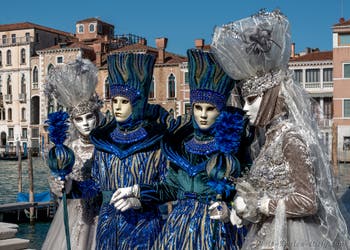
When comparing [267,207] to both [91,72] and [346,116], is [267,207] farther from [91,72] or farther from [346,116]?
[346,116]

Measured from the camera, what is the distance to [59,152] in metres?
3.45

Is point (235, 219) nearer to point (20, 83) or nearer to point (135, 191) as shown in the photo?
point (135, 191)

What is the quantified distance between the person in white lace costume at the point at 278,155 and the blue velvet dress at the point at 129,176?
2.46 feet

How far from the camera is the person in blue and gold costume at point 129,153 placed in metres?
3.19

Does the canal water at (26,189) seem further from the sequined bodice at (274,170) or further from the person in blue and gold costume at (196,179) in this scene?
the sequined bodice at (274,170)

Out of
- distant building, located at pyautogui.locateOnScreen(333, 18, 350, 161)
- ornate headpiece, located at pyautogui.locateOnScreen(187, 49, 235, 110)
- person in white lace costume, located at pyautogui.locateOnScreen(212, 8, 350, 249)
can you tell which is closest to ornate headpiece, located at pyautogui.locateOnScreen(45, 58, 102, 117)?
ornate headpiece, located at pyautogui.locateOnScreen(187, 49, 235, 110)

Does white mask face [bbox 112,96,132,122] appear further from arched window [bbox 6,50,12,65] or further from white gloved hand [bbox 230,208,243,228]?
arched window [bbox 6,50,12,65]

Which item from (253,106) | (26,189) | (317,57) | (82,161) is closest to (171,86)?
(317,57)

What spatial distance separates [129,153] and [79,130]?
78cm

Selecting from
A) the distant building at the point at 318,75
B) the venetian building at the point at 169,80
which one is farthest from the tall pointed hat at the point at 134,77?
the venetian building at the point at 169,80

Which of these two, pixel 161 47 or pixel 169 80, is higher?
pixel 161 47

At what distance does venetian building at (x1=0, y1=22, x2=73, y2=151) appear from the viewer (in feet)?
137

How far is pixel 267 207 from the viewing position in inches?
94.6

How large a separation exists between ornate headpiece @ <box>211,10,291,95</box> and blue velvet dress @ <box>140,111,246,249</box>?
0.36 meters
